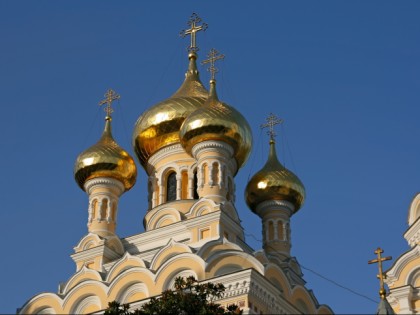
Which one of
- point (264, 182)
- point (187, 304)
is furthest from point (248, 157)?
point (187, 304)

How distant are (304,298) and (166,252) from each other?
2.69 m

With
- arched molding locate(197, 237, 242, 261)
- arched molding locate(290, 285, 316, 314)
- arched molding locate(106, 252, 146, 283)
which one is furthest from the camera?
arched molding locate(290, 285, 316, 314)

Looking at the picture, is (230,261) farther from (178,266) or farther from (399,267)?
(399,267)

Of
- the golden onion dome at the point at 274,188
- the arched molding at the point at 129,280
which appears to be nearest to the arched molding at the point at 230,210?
the golden onion dome at the point at 274,188

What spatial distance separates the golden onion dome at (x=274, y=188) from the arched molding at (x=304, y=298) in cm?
313

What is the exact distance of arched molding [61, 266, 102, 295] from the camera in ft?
60.8

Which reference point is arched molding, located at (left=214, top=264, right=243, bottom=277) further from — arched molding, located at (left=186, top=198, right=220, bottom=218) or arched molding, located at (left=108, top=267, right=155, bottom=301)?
arched molding, located at (left=186, top=198, right=220, bottom=218)

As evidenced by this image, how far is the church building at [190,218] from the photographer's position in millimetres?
17141

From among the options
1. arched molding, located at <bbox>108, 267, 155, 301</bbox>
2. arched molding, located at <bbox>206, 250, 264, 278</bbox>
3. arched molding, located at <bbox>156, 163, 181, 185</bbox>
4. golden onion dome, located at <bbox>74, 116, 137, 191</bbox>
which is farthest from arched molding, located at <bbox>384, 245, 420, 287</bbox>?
golden onion dome, located at <bbox>74, 116, 137, 191</bbox>

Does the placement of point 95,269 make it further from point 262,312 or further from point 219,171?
point 262,312

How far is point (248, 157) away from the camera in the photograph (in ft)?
70.0

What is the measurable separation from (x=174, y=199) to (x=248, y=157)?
180 cm

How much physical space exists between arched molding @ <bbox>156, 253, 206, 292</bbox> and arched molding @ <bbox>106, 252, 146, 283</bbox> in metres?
0.87

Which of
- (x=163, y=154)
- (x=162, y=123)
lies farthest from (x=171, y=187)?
(x=162, y=123)
